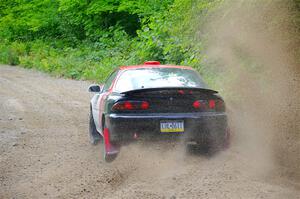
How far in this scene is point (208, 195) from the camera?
17.1 feet

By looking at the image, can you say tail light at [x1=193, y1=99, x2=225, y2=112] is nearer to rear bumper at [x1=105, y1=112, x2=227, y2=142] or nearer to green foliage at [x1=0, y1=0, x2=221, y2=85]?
rear bumper at [x1=105, y1=112, x2=227, y2=142]

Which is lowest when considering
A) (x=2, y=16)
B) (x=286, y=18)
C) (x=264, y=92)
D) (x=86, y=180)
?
(x=86, y=180)

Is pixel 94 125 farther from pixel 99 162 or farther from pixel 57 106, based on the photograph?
pixel 57 106

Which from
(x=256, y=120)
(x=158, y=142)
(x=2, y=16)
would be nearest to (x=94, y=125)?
(x=158, y=142)

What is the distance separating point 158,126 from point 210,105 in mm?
836

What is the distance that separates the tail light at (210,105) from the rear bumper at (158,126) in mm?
92

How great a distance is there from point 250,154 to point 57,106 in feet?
25.0

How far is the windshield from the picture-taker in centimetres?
713

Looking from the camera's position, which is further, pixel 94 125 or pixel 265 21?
pixel 265 21

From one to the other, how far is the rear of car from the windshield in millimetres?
205

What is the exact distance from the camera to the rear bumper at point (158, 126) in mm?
6500

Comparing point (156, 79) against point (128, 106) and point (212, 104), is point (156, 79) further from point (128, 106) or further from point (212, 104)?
point (212, 104)

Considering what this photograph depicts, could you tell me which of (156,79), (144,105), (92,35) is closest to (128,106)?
(144,105)

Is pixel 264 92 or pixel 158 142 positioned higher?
pixel 264 92
